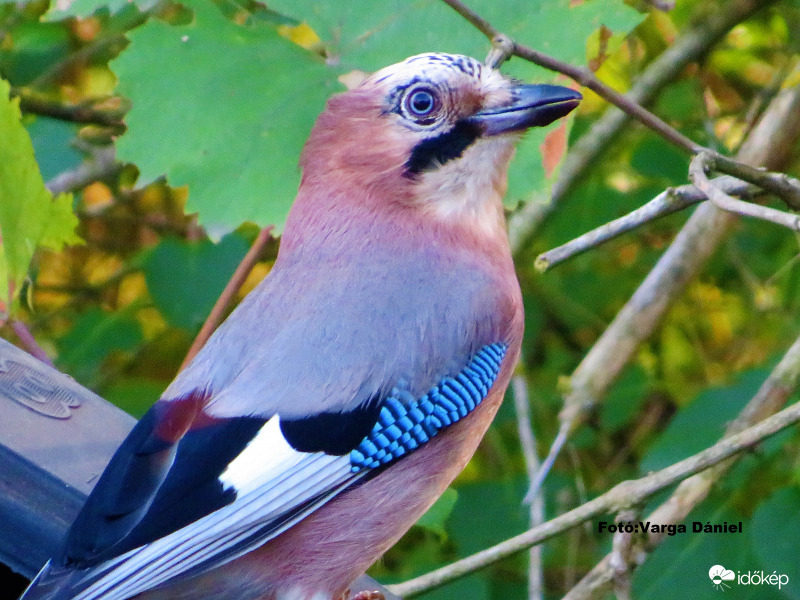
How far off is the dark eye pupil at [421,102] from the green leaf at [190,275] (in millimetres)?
1300

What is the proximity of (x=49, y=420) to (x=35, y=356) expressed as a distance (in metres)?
0.43

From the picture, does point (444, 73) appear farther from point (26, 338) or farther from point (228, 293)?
point (26, 338)

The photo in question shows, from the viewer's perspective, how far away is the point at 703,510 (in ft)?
9.22

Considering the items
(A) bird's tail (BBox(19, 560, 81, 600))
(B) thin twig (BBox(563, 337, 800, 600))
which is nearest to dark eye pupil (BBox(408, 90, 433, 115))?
(B) thin twig (BBox(563, 337, 800, 600))

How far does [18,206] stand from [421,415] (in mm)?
1023

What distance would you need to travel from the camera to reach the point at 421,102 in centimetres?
214

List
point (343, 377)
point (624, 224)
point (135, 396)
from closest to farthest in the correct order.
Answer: point (624, 224), point (343, 377), point (135, 396)

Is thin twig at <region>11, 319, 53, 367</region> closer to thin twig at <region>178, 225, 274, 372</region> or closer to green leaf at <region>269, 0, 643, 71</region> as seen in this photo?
thin twig at <region>178, 225, 274, 372</region>

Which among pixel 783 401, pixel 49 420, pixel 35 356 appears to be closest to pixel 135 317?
pixel 35 356

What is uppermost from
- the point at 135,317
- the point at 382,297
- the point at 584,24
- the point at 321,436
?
the point at 584,24

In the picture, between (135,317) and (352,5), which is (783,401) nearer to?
(352,5)

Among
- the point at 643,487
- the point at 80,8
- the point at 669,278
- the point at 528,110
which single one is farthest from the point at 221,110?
the point at 669,278

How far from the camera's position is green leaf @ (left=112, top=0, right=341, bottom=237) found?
7.75 ft

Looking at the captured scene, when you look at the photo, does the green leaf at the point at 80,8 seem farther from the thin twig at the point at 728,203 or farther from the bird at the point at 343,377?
the thin twig at the point at 728,203
